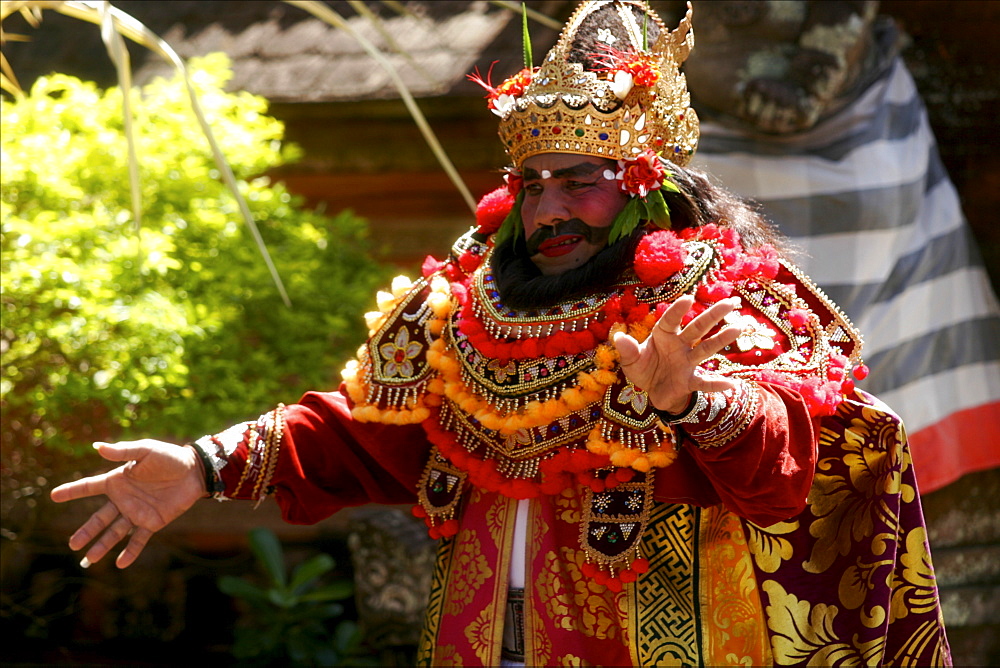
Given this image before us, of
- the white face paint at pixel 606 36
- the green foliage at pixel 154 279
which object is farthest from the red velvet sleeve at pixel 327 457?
the white face paint at pixel 606 36

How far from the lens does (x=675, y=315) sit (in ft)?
5.64

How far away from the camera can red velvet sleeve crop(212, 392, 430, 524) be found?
2.33m

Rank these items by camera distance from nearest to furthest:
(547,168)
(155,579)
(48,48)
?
(547,168) → (155,579) → (48,48)

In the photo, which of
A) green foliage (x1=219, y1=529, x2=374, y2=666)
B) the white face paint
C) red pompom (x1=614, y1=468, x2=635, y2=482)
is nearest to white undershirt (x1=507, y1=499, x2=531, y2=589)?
red pompom (x1=614, y1=468, x2=635, y2=482)

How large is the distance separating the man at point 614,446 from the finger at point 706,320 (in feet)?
0.97

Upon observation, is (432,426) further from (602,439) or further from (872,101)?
(872,101)

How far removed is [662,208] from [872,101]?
79.9 inches

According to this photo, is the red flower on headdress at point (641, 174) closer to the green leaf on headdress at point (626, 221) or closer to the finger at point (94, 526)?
the green leaf on headdress at point (626, 221)

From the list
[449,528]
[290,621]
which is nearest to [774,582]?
[449,528]

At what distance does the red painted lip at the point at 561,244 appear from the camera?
2.21 metres

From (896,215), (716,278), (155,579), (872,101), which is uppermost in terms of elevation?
(872,101)

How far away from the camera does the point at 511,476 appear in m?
2.20

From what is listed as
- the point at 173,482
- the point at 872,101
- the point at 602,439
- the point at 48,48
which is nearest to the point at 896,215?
the point at 872,101

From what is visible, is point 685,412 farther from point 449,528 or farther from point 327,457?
point 327,457
